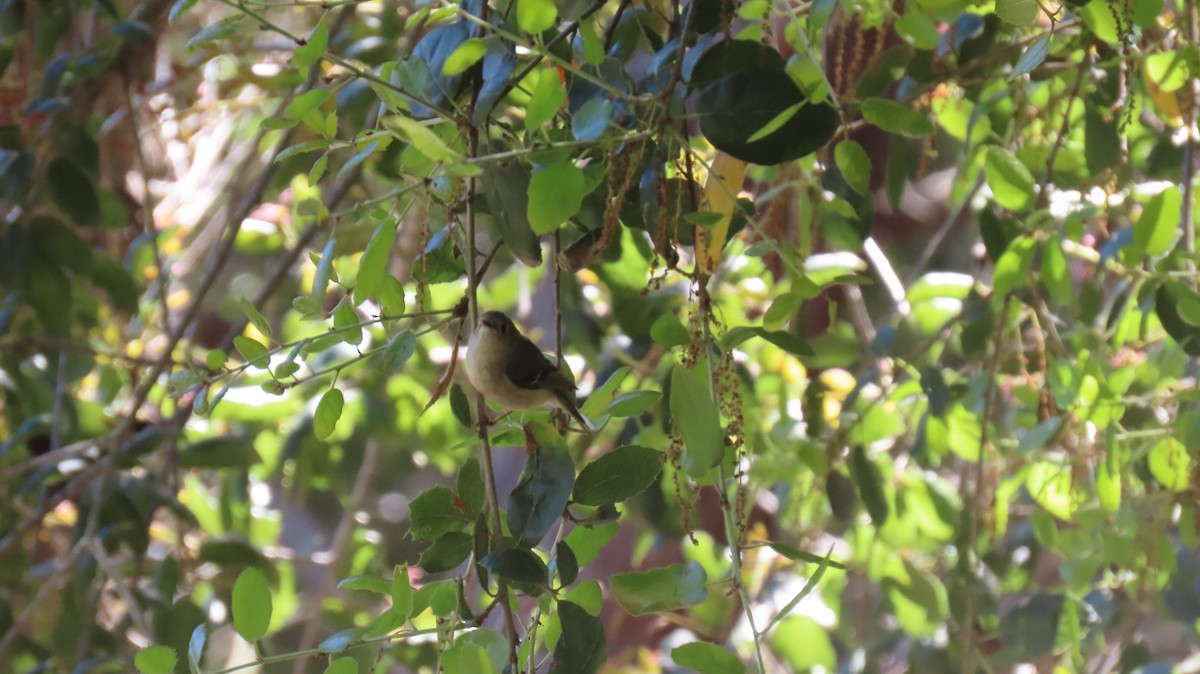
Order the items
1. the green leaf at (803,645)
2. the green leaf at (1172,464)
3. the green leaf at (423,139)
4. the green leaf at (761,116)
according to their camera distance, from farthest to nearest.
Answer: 1. the green leaf at (803,645)
2. the green leaf at (1172,464)
3. the green leaf at (761,116)
4. the green leaf at (423,139)

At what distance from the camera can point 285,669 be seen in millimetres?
1784

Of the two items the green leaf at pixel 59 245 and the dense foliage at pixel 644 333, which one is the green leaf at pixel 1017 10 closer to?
the dense foliage at pixel 644 333

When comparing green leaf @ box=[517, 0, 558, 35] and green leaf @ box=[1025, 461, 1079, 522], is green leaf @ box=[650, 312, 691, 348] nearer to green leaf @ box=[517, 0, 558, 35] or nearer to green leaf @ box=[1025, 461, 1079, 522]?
green leaf @ box=[517, 0, 558, 35]

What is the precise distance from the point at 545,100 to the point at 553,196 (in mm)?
41

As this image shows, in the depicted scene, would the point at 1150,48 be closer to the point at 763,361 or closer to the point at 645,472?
the point at 645,472

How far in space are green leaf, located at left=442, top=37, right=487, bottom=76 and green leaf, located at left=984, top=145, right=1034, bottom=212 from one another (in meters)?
0.43

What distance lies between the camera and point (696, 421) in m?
0.47

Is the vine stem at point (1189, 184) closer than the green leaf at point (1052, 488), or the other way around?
the vine stem at point (1189, 184)

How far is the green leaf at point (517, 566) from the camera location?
17.7 inches

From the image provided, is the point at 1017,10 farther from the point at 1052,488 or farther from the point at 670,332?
the point at 1052,488

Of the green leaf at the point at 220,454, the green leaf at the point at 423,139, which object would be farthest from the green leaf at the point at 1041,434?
the green leaf at the point at 220,454

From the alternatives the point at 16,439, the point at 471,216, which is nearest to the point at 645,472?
the point at 471,216

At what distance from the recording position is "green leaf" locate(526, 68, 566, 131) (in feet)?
1.49

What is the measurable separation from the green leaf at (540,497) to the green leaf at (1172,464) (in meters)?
0.54
